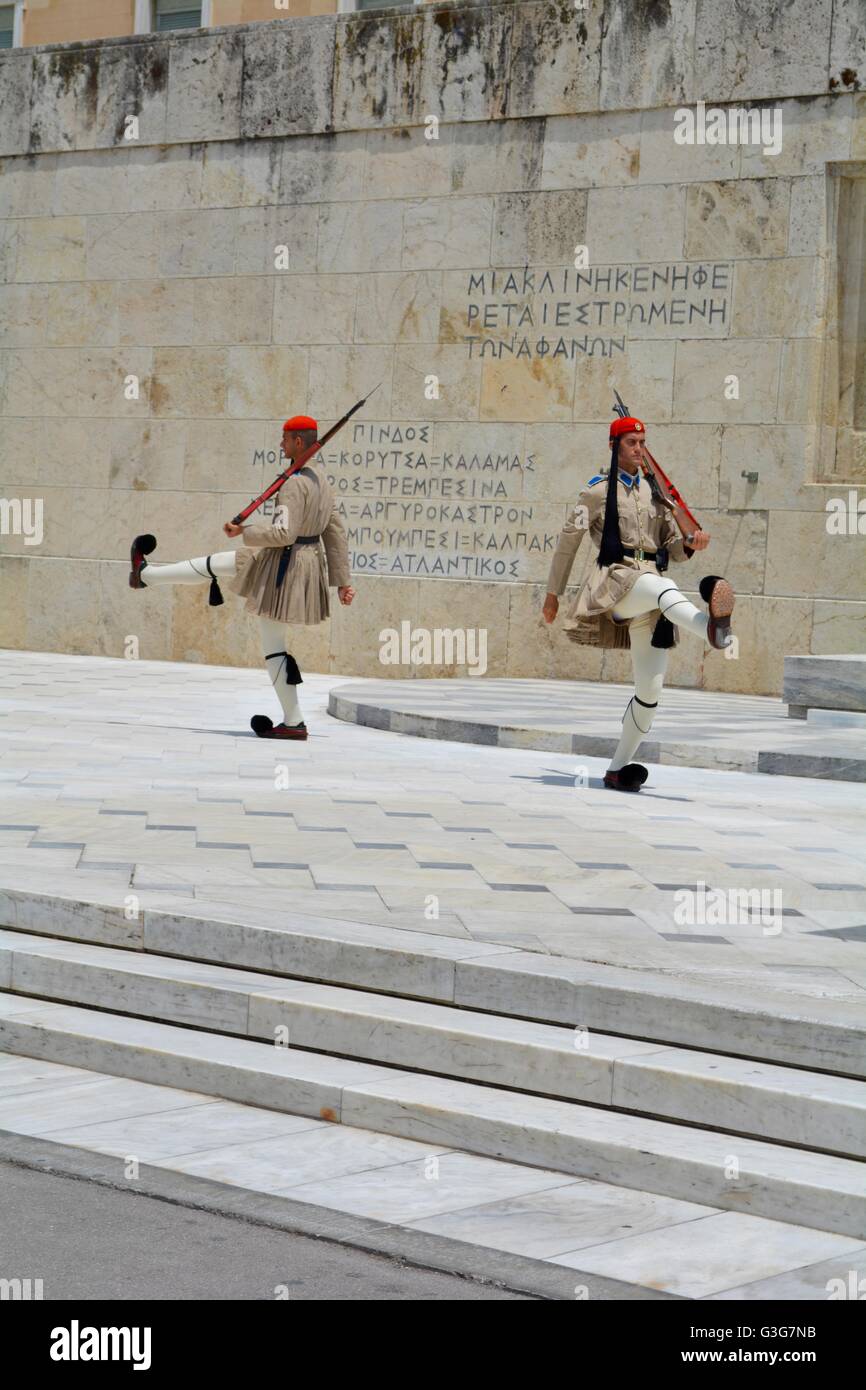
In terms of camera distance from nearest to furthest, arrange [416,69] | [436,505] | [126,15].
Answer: [436,505], [416,69], [126,15]

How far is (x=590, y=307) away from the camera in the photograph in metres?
15.6

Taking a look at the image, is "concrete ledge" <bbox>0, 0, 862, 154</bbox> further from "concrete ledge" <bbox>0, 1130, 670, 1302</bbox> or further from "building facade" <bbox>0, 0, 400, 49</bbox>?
"concrete ledge" <bbox>0, 1130, 670, 1302</bbox>

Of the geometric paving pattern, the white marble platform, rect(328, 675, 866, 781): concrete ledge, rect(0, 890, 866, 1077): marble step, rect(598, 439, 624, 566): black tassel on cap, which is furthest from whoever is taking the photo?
rect(328, 675, 866, 781): concrete ledge

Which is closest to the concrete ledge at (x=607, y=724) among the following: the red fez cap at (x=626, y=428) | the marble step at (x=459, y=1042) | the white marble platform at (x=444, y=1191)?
the red fez cap at (x=626, y=428)

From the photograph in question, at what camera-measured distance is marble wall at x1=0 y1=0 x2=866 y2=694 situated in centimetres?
1487

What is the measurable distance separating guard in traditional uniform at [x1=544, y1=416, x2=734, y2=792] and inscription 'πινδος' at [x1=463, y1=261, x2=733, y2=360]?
222 inches

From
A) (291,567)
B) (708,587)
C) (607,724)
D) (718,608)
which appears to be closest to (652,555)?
(708,587)

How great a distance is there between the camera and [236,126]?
17.2 metres

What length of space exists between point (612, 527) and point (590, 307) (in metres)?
6.35

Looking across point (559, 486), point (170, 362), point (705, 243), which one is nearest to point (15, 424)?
point (170, 362)

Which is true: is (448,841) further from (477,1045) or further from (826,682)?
(826,682)

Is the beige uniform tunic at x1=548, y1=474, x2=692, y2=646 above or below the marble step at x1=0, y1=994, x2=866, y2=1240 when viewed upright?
above

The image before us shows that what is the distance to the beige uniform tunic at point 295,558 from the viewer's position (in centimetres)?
1128

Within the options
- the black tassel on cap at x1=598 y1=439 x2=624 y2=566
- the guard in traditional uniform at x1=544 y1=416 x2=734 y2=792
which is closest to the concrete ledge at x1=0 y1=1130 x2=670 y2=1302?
the guard in traditional uniform at x1=544 y1=416 x2=734 y2=792
